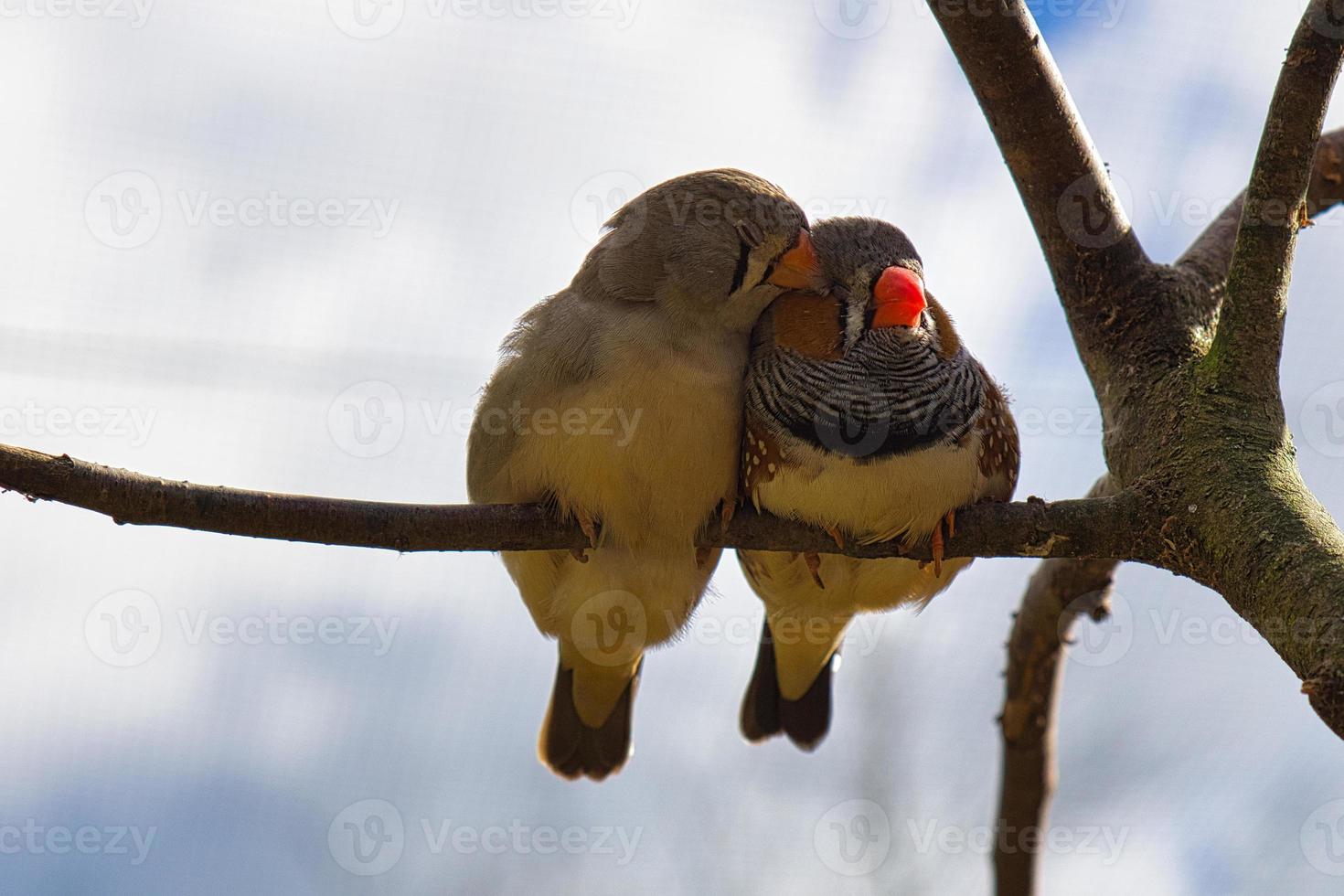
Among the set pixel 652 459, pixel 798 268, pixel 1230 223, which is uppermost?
pixel 1230 223

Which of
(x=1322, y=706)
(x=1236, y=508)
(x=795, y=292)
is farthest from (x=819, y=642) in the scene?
(x=1322, y=706)

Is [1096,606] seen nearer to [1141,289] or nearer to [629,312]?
[1141,289]

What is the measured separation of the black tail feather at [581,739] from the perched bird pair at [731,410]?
1.18 ft

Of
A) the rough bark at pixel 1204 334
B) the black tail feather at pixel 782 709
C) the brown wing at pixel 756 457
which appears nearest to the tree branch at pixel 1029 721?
→ the rough bark at pixel 1204 334

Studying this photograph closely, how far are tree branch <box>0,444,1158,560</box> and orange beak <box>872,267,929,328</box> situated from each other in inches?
16.2

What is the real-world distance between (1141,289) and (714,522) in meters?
0.97

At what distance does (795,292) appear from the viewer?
100 inches

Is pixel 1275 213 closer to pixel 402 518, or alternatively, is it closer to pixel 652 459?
pixel 652 459

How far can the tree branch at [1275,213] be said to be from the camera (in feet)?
5.72

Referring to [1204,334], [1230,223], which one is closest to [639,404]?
[1204,334]

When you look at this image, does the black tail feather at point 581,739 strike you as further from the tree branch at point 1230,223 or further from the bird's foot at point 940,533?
the tree branch at point 1230,223

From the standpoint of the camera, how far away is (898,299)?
2355 mm

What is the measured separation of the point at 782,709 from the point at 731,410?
1.04m

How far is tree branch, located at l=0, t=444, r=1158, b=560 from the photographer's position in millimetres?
1695
